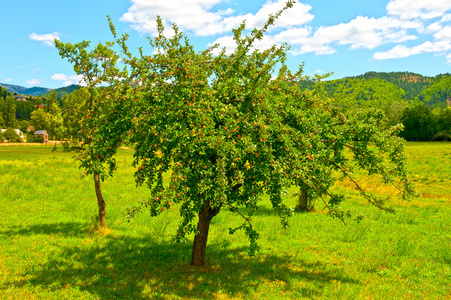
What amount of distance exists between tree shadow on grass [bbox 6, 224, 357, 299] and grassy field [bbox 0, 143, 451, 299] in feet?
0.13

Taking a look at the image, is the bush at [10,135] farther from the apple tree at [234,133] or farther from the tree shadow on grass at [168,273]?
the apple tree at [234,133]

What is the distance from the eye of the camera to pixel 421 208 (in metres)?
25.9

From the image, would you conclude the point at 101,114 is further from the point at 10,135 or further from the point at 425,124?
the point at 10,135

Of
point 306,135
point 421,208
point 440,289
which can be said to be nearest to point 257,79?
point 306,135

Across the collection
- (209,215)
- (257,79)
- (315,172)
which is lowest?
(209,215)

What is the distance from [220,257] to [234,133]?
742cm

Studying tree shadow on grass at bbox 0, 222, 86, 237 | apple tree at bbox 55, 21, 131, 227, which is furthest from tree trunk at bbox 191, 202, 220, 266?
tree shadow on grass at bbox 0, 222, 86, 237

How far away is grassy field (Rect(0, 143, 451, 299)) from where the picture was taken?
36.1 ft

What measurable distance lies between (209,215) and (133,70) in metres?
→ 6.69

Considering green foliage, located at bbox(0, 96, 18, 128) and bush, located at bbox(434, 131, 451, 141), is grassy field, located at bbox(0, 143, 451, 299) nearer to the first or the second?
bush, located at bbox(434, 131, 451, 141)

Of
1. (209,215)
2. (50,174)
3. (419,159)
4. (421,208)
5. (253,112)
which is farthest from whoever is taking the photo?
(419,159)

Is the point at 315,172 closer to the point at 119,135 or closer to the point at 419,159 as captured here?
the point at 119,135

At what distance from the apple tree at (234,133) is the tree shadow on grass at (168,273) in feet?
4.85

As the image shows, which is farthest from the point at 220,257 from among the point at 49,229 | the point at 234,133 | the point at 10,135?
the point at 10,135
